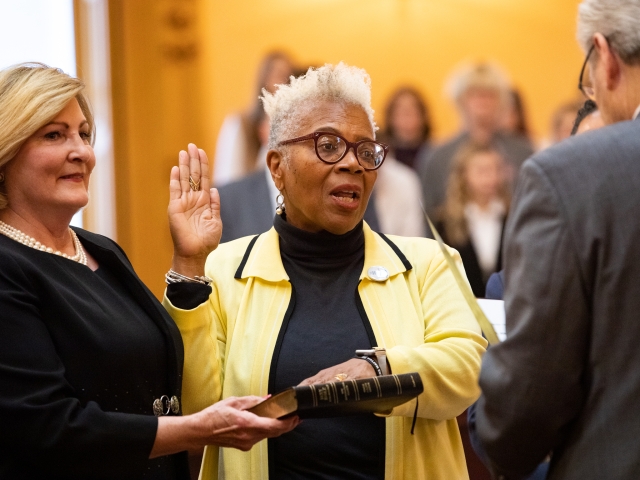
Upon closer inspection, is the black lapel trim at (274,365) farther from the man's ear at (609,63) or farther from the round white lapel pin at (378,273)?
the man's ear at (609,63)

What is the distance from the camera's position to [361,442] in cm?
237

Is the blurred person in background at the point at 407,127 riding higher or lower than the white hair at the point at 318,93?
lower

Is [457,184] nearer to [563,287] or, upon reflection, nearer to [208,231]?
[208,231]

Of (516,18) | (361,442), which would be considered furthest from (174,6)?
(361,442)

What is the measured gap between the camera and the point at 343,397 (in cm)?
201

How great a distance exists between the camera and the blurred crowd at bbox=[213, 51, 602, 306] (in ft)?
18.3

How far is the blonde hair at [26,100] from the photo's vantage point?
2.22 m

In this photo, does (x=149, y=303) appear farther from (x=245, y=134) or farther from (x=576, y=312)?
(x=245, y=134)

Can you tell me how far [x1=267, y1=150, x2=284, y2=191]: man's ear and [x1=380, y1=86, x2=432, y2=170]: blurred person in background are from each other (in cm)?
469

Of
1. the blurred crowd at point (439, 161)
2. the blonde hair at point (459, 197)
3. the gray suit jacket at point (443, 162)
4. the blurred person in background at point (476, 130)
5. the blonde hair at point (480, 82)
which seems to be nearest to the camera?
the blurred crowd at point (439, 161)

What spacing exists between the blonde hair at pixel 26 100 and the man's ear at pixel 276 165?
0.63 metres

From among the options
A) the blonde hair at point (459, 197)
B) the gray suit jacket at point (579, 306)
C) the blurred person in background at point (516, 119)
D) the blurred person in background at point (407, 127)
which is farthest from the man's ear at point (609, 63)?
the blurred person in background at point (516, 119)

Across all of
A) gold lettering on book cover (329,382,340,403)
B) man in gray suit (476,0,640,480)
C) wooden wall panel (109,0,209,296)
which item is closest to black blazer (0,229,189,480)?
gold lettering on book cover (329,382,340,403)

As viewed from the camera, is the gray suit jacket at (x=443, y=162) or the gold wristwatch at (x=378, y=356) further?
the gray suit jacket at (x=443, y=162)
